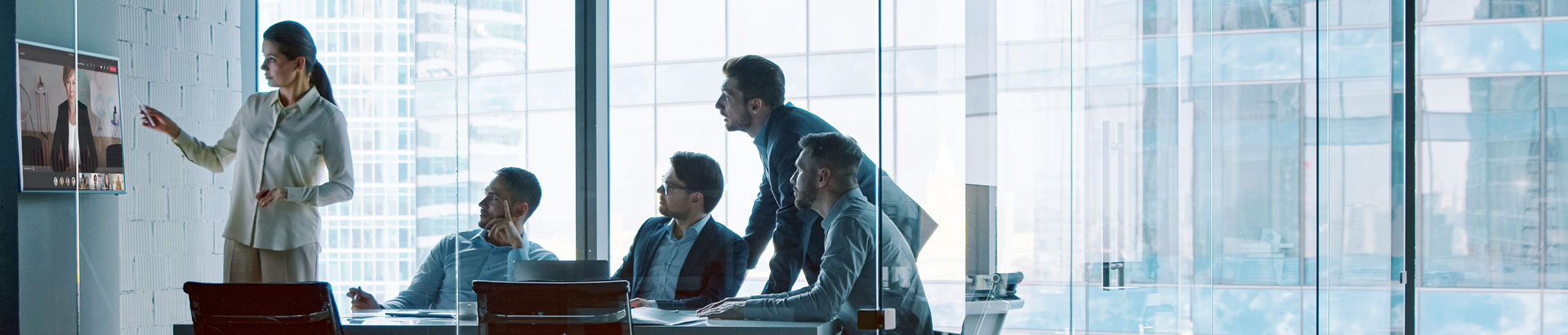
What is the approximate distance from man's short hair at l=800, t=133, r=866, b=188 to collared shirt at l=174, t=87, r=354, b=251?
5.81 ft

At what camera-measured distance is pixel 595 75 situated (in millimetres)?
3881

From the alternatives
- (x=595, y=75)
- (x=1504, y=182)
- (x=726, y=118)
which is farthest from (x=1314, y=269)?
(x=595, y=75)

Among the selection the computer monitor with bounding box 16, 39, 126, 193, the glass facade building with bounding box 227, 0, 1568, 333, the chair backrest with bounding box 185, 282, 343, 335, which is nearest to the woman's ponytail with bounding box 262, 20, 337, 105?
the computer monitor with bounding box 16, 39, 126, 193

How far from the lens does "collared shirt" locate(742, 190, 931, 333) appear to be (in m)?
3.42

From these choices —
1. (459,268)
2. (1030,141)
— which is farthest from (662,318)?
(1030,141)

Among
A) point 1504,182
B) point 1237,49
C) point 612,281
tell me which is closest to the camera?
point 612,281

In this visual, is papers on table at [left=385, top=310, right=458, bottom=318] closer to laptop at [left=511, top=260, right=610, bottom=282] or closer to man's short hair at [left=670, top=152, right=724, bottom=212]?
laptop at [left=511, top=260, right=610, bottom=282]

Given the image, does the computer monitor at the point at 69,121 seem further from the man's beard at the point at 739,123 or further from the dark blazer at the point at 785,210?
the dark blazer at the point at 785,210

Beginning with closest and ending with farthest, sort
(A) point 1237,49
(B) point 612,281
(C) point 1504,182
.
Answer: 1. (B) point 612,281
2. (A) point 1237,49
3. (C) point 1504,182

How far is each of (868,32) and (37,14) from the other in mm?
2876

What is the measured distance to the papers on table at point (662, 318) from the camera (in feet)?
11.8

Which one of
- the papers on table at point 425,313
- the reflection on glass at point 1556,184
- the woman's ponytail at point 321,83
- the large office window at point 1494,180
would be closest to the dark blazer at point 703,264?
the papers on table at point 425,313

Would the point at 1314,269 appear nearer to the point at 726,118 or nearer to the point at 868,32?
the point at 868,32

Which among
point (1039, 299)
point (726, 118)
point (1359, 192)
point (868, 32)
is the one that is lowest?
point (1039, 299)
